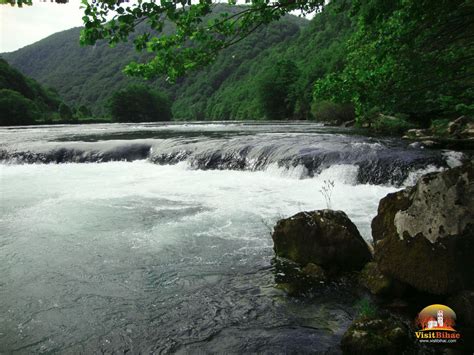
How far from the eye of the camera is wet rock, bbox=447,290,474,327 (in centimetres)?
468

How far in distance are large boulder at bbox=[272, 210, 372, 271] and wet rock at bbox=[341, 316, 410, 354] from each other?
74.9 inches

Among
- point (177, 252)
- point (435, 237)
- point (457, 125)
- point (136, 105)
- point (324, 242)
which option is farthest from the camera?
point (136, 105)

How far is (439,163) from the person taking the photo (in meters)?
14.3

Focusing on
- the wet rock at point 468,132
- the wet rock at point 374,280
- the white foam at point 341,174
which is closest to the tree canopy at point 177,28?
the wet rock at point 374,280

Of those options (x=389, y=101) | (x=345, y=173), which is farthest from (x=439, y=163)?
(x=389, y=101)

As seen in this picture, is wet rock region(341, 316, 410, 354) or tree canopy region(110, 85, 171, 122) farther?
tree canopy region(110, 85, 171, 122)

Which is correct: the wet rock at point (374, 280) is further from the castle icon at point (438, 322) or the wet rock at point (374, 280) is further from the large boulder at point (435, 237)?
the castle icon at point (438, 322)

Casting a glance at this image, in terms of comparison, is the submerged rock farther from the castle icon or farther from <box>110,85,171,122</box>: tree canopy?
<box>110,85,171,122</box>: tree canopy

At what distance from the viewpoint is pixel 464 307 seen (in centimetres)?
475

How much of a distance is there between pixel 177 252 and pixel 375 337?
15.1 feet

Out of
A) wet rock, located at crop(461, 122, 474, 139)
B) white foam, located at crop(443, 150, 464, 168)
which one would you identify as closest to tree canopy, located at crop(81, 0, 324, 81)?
white foam, located at crop(443, 150, 464, 168)

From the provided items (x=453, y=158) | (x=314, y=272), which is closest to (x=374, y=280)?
(x=314, y=272)

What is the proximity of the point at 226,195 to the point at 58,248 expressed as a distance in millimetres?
5981

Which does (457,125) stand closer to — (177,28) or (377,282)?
(377,282)
